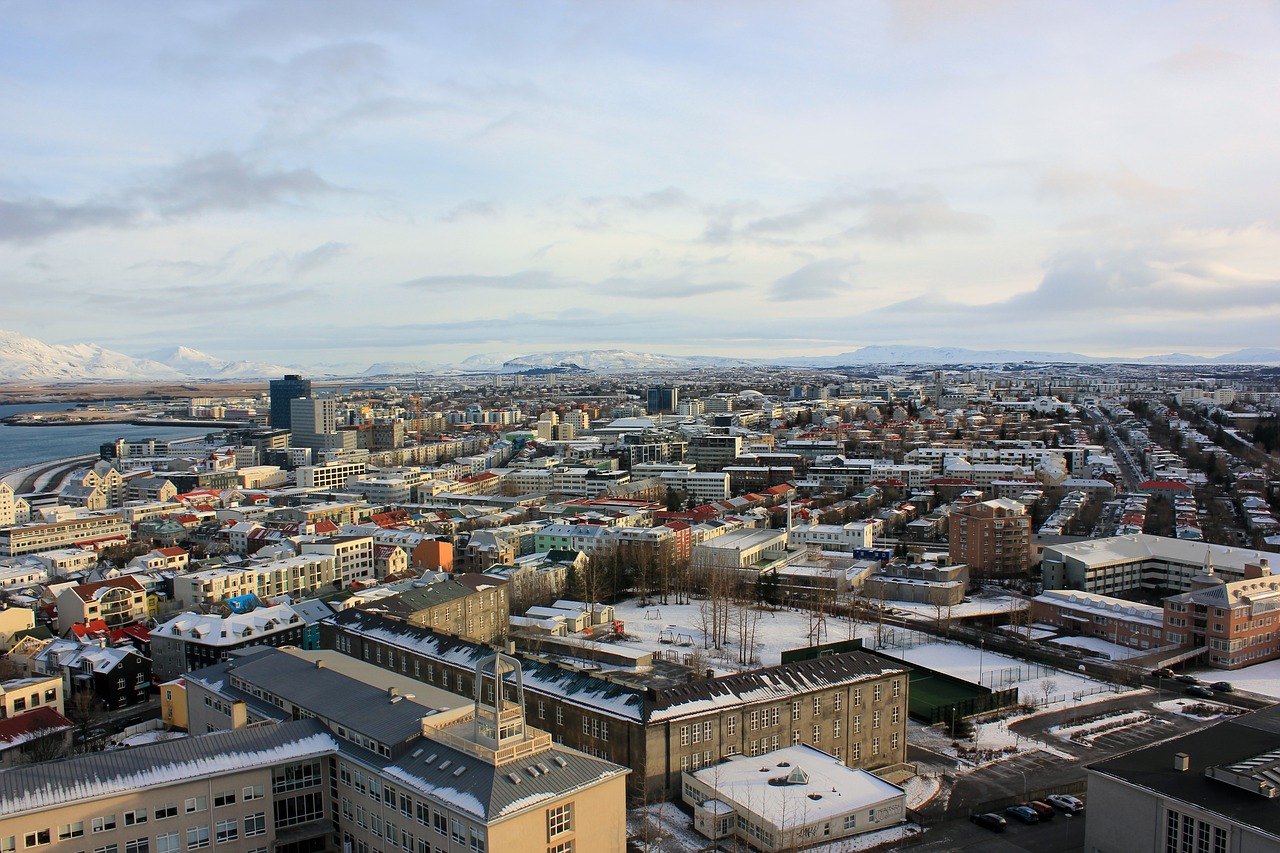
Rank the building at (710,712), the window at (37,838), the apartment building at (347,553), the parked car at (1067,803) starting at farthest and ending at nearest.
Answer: the apartment building at (347,553) → the building at (710,712) → the parked car at (1067,803) → the window at (37,838)

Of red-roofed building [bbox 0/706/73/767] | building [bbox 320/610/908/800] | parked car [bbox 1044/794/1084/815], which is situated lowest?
parked car [bbox 1044/794/1084/815]

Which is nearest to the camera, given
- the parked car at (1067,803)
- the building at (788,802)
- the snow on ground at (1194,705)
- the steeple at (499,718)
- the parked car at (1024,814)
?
the steeple at (499,718)

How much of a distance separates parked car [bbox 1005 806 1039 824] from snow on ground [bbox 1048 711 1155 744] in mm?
1728

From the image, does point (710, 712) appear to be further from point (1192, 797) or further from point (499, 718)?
point (1192, 797)

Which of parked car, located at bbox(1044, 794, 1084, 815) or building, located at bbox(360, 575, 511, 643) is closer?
parked car, located at bbox(1044, 794, 1084, 815)

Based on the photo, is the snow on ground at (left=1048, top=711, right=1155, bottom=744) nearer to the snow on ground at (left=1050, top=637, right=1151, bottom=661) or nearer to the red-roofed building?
the snow on ground at (left=1050, top=637, right=1151, bottom=661)

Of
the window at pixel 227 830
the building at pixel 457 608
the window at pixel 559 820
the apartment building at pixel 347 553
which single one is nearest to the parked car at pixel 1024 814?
the window at pixel 559 820

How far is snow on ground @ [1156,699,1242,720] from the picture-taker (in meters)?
8.25

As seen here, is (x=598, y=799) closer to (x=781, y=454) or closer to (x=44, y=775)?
(x=44, y=775)

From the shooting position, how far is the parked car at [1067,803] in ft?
20.9

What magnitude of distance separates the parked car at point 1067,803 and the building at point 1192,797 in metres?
0.83

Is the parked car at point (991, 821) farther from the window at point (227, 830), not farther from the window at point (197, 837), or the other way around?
the window at point (197, 837)

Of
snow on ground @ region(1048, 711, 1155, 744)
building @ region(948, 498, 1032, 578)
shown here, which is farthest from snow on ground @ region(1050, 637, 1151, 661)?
building @ region(948, 498, 1032, 578)

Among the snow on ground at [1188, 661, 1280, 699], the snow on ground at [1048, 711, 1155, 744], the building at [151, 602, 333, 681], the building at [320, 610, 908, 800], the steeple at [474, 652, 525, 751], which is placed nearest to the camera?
the steeple at [474, 652, 525, 751]
